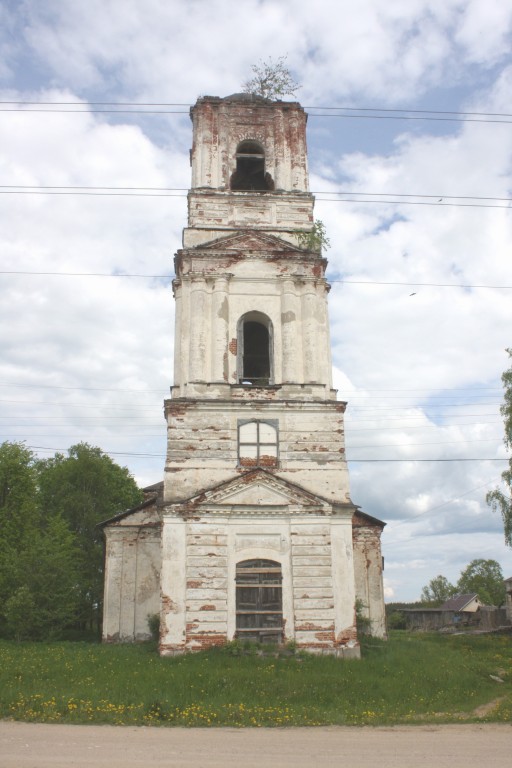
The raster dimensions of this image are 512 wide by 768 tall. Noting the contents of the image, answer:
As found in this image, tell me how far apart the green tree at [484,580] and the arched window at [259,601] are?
71.4m

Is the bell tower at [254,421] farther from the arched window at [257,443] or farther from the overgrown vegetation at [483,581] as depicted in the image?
the overgrown vegetation at [483,581]

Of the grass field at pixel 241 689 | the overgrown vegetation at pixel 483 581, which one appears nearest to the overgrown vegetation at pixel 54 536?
the grass field at pixel 241 689

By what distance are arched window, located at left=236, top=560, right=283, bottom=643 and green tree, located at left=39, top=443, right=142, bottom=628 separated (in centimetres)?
2154

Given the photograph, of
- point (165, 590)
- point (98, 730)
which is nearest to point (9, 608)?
point (165, 590)

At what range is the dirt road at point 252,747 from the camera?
8609 millimetres

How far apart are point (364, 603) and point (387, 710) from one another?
10525 millimetres

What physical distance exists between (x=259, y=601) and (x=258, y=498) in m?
2.78

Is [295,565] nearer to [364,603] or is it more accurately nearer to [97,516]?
[364,603]

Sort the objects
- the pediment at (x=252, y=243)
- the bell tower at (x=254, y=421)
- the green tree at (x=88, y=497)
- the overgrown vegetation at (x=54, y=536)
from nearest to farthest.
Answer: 1. the bell tower at (x=254, y=421)
2. the pediment at (x=252, y=243)
3. the overgrown vegetation at (x=54, y=536)
4. the green tree at (x=88, y=497)

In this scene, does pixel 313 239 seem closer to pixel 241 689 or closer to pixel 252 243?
pixel 252 243

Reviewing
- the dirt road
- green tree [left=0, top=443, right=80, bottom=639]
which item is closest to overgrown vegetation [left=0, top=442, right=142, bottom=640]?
green tree [left=0, top=443, right=80, bottom=639]

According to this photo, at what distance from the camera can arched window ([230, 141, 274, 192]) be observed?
80.9ft

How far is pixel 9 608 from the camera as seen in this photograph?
22234 mm

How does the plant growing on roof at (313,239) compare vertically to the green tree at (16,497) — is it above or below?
above
